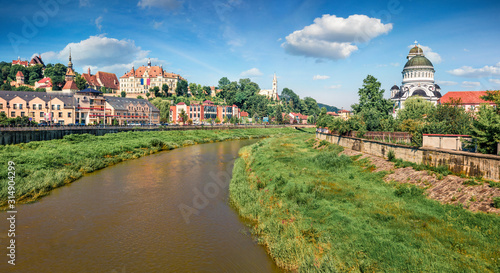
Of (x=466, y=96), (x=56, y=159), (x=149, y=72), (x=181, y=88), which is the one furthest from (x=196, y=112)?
(x=466, y=96)

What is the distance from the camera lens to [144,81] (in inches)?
6919

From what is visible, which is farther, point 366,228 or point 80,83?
point 80,83

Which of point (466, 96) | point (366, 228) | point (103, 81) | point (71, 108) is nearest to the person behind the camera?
point (366, 228)

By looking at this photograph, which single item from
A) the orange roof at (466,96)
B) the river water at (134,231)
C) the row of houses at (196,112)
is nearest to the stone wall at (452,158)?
the river water at (134,231)

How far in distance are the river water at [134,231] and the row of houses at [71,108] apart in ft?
209

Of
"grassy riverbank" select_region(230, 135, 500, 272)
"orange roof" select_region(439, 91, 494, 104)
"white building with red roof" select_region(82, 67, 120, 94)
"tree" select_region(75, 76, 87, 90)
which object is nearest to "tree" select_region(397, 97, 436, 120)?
"orange roof" select_region(439, 91, 494, 104)

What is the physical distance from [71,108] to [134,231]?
276 ft

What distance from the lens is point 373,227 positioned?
43.1 ft

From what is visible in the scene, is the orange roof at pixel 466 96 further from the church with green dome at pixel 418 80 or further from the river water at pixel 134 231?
the river water at pixel 134 231

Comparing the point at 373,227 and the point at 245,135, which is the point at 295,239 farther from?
the point at 245,135

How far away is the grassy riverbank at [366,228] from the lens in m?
10.4

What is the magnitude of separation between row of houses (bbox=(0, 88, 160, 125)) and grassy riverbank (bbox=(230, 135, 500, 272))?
3043 inches

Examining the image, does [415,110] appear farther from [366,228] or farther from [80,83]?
[80,83]

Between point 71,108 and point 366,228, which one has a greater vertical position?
point 71,108
